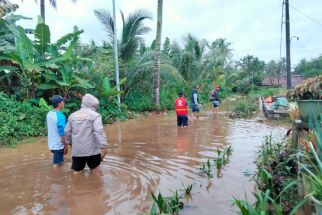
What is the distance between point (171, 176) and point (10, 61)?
10080 millimetres

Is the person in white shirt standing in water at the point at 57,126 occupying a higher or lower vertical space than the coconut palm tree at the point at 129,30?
lower

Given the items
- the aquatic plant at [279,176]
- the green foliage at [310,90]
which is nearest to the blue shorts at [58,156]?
the aquatic plant at [279,176]

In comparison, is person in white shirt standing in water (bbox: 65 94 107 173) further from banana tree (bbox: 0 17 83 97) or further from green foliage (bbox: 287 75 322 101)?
banana tree (bbox: 0 17 83 97)

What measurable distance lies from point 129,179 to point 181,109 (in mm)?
7070

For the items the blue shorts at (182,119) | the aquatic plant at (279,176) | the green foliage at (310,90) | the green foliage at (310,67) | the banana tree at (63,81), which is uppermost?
the green foliage at (310,67)

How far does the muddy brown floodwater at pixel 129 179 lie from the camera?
532 cm

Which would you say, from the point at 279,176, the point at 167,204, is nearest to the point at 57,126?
the point at 167,204

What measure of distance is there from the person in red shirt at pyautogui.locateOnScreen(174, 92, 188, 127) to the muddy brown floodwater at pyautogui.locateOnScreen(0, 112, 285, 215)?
2.03m

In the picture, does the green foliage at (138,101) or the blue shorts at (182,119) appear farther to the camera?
the green foliage at (138,101)

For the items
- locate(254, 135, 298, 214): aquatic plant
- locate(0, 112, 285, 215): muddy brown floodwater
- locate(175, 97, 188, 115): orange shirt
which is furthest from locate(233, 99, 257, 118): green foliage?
locate(254, 135, 298, 214): aquatic plant

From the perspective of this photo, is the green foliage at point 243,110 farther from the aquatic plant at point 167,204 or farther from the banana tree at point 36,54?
the aquatic plant at point 167,204

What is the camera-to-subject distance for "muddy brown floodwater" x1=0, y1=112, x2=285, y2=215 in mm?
5316

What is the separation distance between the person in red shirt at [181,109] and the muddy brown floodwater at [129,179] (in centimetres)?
203

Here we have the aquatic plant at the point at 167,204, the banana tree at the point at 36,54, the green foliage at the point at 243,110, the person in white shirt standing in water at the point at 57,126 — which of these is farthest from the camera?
the green foliage at the point at 243,110
